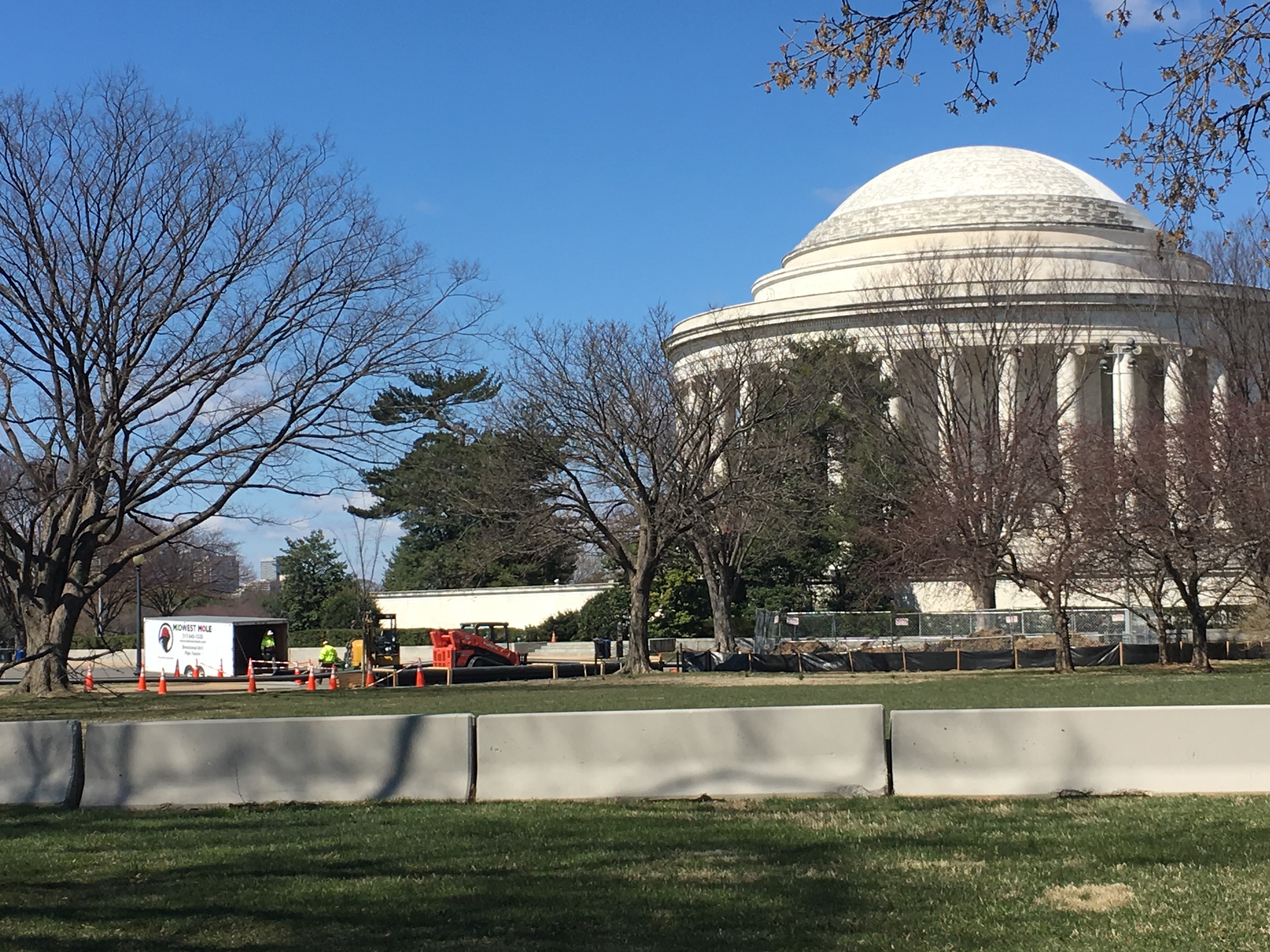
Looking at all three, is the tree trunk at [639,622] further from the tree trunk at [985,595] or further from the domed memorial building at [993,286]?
the tree trunk at [985,595]

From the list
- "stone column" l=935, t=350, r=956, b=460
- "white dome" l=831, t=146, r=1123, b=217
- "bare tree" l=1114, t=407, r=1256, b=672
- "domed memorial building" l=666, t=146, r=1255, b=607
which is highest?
"white dome" l=831, t=146, r=1123, b=217

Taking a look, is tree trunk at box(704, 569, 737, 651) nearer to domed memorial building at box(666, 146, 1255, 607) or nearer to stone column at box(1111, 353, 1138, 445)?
domed memorial building at box(666, 146, 1255, 607)

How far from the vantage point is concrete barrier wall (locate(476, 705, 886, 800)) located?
1154cm

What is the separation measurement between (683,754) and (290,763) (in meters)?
3.29

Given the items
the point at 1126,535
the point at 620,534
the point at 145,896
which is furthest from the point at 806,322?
the point at 145,896

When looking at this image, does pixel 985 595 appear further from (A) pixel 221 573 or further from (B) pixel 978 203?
(A) pixel 221 573

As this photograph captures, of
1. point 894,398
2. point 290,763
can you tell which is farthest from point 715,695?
point 894,398

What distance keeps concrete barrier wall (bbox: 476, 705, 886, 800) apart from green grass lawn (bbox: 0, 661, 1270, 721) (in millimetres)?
7082

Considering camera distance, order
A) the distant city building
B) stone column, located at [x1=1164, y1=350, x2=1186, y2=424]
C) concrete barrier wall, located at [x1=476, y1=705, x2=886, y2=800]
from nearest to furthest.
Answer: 1. concrete barrier wall, located at [x1=476, y1=705, x2=886, y2=800]
2. stone column, located at [x1=1164, y1=350, x2=1186, y2=424]
3. the distant city building

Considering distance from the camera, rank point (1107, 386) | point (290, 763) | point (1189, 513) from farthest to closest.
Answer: point (1107, 386)
point (1189, 513)
point (290, 763)

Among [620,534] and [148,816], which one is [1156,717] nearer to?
[148,816]

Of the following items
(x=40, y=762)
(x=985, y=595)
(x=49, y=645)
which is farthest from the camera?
(x=985, y=595)

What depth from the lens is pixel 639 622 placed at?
39.0 metres

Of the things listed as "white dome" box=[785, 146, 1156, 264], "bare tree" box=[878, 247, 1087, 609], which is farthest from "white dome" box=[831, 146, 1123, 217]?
"bare tree" box=[878, 247, 1087, 609]
